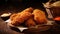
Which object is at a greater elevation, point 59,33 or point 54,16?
point 54,16

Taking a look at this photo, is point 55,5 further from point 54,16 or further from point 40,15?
point 40,15

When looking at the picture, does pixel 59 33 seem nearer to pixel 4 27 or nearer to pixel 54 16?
pixel 54 16

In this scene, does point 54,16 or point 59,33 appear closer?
point 59,33

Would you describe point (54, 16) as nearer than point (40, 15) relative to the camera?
No

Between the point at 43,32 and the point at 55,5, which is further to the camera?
the point at 55,5

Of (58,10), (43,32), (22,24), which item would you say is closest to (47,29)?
(43,32)

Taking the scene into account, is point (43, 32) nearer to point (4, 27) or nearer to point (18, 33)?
point (18, 33)

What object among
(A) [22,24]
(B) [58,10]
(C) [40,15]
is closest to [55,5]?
(B) [58,10]

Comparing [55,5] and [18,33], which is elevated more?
[55,5]

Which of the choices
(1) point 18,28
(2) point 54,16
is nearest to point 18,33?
(1) point 18,28
